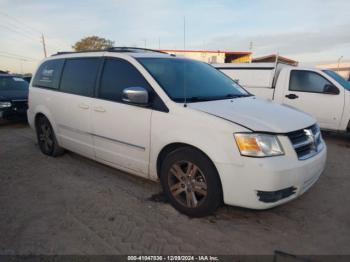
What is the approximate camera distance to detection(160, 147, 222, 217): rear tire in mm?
2740

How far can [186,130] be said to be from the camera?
2.85m

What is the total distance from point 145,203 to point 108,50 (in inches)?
87.2

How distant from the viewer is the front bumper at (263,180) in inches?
98.9

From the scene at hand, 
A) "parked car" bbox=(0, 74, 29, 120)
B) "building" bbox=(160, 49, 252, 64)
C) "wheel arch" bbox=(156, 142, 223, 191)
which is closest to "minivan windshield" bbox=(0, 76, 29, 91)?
"parked car" bbox=(0, 74, 29, 120)

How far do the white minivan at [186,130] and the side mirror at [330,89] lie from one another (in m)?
3.52

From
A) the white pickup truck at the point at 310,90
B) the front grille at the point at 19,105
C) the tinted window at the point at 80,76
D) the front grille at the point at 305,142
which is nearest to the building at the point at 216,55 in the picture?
the white pickup truck at the point at 310,90

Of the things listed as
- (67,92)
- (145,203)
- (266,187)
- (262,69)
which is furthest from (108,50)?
(262,69)

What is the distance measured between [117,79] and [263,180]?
223 centimetres

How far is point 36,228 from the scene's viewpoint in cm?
282

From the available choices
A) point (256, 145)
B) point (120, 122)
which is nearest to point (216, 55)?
point (120, 122)

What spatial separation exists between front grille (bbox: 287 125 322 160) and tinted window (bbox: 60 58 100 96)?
2708mm

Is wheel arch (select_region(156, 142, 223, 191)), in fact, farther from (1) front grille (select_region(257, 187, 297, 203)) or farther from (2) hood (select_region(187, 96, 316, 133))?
(1) front grille (select_region(257, 187, 297, 203))

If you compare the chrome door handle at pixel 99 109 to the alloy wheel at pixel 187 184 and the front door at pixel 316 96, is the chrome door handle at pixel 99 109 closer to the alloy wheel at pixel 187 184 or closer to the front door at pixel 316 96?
the alloy wheel at pixel 187 184

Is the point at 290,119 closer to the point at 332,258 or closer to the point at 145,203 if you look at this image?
the point at 332,258
